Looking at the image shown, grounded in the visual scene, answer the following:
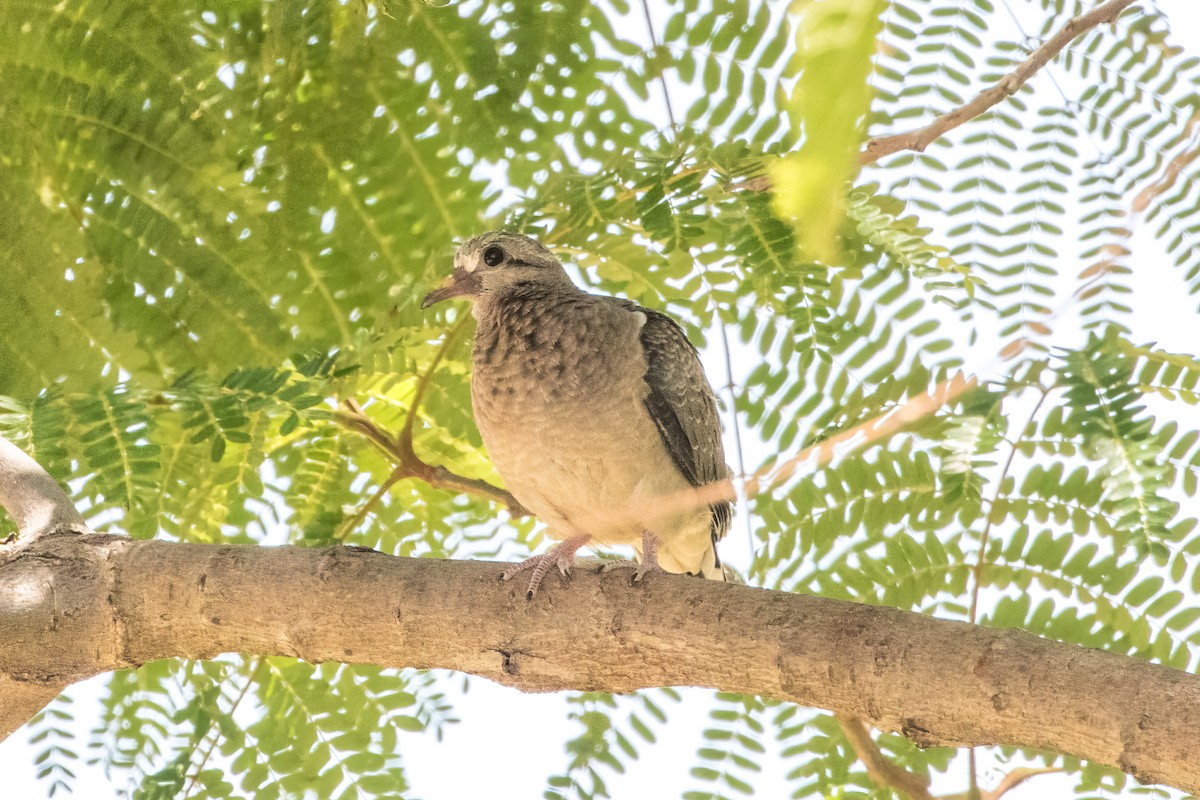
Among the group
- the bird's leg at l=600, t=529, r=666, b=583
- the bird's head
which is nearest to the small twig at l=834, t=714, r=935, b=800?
the bird's leg at l=600, t=529, r=666, b=583

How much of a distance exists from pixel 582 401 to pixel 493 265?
0.54m

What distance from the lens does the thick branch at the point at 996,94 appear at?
76.5 inches

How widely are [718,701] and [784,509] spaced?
688 millimetres

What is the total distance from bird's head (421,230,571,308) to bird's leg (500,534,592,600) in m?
0.83

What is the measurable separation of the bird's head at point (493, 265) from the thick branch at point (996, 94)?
52.0 inches

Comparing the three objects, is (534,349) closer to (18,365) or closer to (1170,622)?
(18,365)

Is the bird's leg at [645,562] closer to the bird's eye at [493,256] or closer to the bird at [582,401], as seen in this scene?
the bird at [582,401]

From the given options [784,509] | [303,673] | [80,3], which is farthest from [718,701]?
[80,3]

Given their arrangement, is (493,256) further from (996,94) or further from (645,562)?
(996,94)

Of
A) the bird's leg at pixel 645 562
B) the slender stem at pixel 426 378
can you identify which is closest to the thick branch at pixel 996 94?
the bird's leg at pixel 645 562

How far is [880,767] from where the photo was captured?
2953 millimetres

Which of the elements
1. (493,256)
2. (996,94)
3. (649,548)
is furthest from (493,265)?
(996,94)

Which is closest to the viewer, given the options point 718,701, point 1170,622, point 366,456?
point 1170,622

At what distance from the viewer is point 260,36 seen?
3.04m
